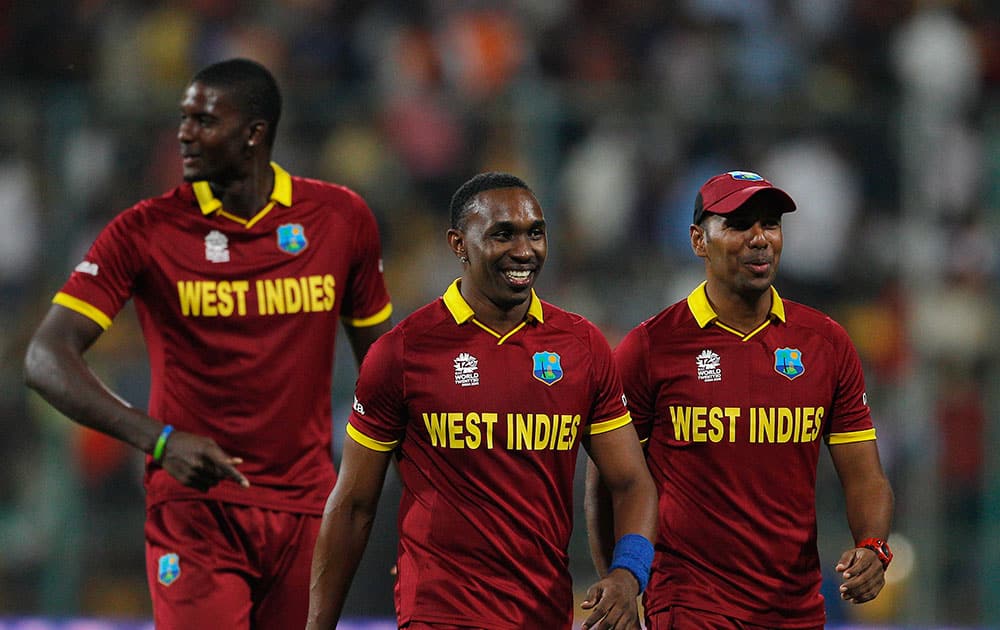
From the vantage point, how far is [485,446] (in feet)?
15.1

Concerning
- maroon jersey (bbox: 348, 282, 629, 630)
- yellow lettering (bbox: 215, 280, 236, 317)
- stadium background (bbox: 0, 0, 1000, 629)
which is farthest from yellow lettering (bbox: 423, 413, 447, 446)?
stadium background (bbox: 0, 0, 1000, 629)

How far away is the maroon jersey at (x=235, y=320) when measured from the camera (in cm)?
550

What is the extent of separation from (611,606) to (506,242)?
110cm

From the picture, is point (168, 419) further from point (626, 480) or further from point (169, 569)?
point (626, 480)

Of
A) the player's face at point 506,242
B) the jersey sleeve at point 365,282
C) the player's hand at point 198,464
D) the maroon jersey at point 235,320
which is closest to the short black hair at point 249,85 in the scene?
the maroon jersey at point 235,320

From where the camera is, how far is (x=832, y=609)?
912cm

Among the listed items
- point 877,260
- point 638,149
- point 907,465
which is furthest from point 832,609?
point 638,149

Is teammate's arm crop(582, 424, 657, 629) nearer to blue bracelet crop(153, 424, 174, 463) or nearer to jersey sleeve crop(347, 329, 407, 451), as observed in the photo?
jersey sleeve crop(347, 329, 407, 451)

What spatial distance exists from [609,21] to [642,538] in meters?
7.35

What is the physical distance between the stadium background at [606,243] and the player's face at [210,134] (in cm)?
338

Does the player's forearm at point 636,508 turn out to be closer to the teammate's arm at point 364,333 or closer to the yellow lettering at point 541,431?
the yellow lettering at point 541,431

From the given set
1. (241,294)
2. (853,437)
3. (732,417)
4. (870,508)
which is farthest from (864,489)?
(241,294)

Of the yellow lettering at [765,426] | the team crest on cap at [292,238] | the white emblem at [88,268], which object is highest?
the team crest on cap at [292,238]

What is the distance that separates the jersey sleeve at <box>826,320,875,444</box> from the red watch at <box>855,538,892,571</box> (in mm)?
363
